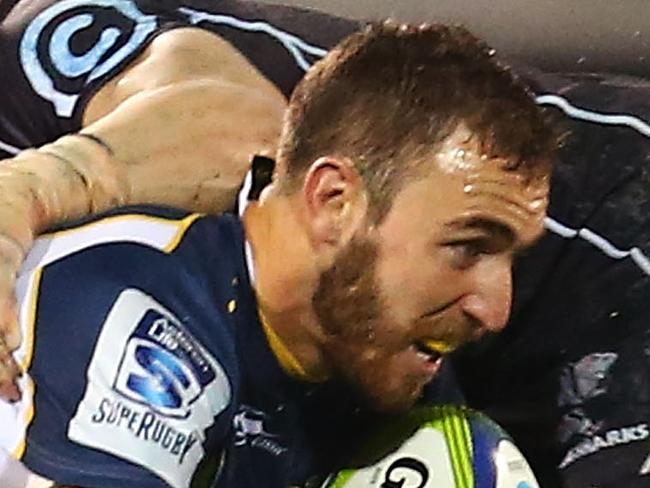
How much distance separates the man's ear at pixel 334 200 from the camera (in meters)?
0.95

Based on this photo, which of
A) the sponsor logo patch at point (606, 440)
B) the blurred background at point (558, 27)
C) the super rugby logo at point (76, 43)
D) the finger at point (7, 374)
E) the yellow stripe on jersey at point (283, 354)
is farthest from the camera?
the blurred background at point (558, 27)

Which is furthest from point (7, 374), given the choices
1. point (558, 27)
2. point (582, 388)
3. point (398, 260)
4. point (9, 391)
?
point (558, 27)

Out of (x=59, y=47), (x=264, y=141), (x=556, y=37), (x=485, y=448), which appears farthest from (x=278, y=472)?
(x=556, y=37)

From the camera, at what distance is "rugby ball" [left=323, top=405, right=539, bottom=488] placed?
1.03 m

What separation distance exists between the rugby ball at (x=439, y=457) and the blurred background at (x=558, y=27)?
48cm

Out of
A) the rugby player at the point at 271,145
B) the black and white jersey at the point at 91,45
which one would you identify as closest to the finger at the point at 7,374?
the rugby player at the point at 271,145

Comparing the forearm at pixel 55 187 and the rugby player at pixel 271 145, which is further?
the rugby player at pixel 271 145

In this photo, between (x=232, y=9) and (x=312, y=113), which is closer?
(x=312, y=113)

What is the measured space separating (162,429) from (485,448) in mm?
239

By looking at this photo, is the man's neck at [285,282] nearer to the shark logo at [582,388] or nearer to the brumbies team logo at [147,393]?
the brumbies team logo at [147,393]

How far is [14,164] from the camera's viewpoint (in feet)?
3.34

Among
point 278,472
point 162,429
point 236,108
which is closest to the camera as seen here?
point 162,429

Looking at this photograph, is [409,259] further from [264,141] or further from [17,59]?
[17,59]

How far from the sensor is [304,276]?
0.98 metres
